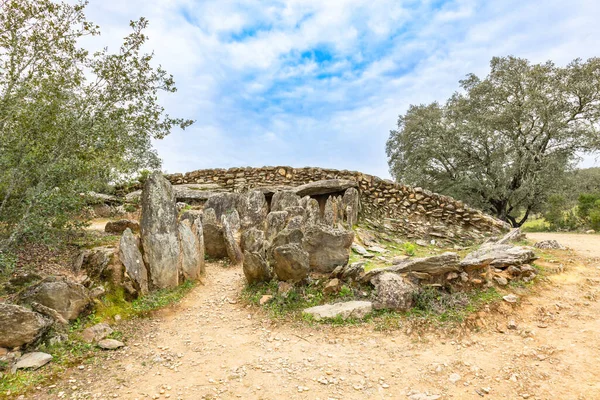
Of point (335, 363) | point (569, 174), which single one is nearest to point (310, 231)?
point (335, 363)

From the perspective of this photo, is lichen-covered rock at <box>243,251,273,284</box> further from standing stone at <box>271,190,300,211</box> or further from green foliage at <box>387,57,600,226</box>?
green foliage at <box>387,57,600,226</box>

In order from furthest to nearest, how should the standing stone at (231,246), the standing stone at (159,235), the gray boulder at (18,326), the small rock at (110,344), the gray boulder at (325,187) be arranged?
the gray boulder at (325,187) → the standing stone at (231,246) → the standing stone at (159,235) → the small rock at (110,344) → the gray boulder at (18,326)

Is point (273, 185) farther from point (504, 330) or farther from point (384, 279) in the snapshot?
point (504, 330)

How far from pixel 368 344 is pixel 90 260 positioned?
492 cm

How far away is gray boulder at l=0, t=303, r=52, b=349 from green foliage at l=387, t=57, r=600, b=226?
17.0m

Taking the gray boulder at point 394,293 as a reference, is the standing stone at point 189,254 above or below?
above

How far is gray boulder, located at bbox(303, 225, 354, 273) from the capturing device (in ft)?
19.3

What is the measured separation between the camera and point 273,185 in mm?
13344

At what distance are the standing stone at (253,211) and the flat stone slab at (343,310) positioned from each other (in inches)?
170

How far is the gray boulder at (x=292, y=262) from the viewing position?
18.1 ft

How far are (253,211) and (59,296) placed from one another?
5.46 metres

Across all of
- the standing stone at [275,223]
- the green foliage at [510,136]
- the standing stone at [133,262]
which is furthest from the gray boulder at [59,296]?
the green foliage at [510,136]

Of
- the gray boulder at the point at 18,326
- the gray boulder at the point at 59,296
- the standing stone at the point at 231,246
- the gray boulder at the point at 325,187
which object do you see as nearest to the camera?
the gray boulder at the point at 18,326

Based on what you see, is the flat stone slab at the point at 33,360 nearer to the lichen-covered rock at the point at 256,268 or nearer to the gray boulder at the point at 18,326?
the gray boulder at the point at 18,326
